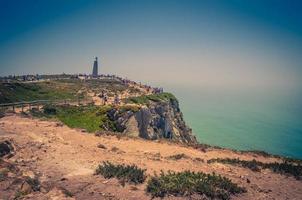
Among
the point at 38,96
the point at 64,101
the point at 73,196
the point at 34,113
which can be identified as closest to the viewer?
the point at 73,196

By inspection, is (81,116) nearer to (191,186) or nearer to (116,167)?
(116,167)

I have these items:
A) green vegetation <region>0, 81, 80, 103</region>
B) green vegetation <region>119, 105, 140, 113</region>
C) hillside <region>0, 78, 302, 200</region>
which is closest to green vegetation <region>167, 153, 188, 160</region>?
hillside <region>0, 78, 302, 200</region>

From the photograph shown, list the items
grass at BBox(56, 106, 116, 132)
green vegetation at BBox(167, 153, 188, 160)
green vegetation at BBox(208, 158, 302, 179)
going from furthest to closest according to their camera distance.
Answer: grass at BBox(56, 106, 116, 132), green vegetation at BBox(167, 153, 188, 160), green vegetation at BBox(208, 158, 302, 179)

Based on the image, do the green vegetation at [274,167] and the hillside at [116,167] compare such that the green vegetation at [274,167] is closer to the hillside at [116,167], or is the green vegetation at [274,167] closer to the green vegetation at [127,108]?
the hillside at [116,167]

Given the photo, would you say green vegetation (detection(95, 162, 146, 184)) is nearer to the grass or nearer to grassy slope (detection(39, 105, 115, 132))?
grassy slope (detection(39, 105, 115, 132))

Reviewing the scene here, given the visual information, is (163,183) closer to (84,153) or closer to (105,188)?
(105,188)

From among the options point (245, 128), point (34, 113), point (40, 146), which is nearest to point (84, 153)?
point (40, 146)
